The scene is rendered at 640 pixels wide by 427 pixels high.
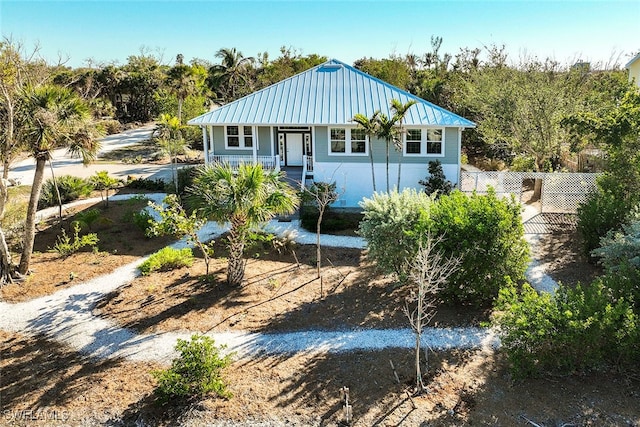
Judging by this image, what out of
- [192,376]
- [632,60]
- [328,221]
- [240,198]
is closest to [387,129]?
[328,221]

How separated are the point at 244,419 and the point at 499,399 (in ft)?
14.1

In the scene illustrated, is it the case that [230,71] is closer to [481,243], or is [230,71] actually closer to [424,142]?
[424,142]

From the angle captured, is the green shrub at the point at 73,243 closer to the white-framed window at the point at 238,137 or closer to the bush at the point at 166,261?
the bush at the point at 166,261

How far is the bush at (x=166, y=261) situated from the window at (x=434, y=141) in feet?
38.9

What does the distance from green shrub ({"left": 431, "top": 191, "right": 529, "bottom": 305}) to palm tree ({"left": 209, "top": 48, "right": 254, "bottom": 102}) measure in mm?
35897

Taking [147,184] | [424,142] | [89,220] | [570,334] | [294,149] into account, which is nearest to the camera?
[570,334]

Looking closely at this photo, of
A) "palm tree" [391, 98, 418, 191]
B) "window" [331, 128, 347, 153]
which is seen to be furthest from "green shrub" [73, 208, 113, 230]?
"palm tree" [391, 98, 418, 191]

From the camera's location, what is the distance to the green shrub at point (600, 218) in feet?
43.5

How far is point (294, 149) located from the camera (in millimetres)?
24125

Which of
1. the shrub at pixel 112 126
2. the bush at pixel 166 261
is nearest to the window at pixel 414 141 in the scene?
the bush at pixel 166 261

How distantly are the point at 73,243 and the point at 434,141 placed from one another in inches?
583

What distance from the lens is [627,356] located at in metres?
8.33

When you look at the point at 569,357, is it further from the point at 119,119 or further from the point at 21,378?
the point at 119,119

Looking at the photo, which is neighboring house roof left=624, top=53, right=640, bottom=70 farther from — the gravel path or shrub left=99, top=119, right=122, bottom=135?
shrub left=99, top=119, right=122, bottom=135
